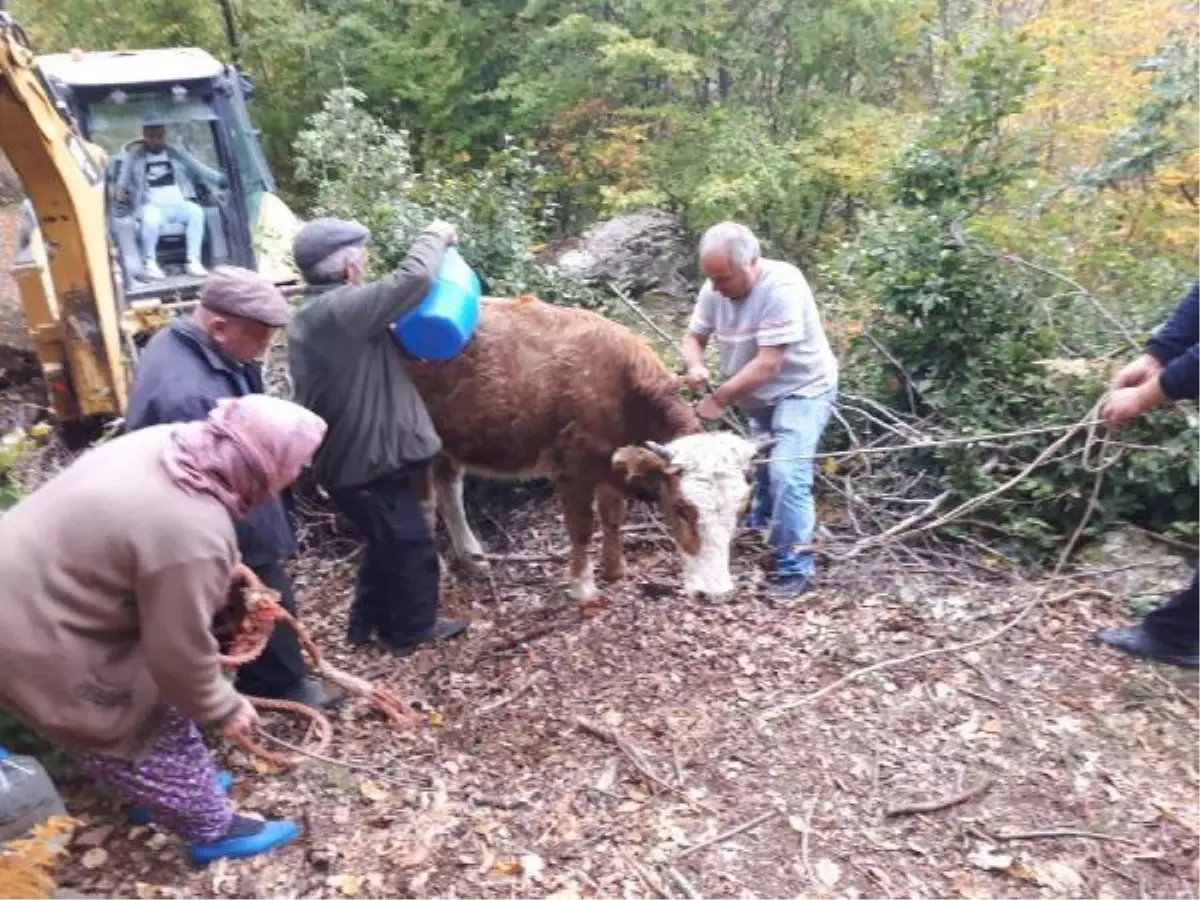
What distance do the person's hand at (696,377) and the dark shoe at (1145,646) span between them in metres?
2.46

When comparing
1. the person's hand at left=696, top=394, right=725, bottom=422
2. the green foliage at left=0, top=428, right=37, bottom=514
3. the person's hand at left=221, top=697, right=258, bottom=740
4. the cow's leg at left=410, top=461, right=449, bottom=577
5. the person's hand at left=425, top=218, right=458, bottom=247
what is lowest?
the cow's leg at left=410, top=461, right=449, bottom=577

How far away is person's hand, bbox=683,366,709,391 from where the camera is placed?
582cm

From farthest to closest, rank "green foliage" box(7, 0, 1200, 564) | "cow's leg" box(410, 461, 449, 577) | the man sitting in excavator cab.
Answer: the man sitting in excavator cab
"green foliage" box(7, 0, 1200, 564)
"cow's leg" box(410, 461, 449, 577)

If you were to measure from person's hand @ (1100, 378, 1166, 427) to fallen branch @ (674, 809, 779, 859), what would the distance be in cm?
229

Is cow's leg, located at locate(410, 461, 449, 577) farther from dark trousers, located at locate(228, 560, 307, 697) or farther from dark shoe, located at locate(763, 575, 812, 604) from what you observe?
dark shoe, located at locate(763, 575, 812, 604)

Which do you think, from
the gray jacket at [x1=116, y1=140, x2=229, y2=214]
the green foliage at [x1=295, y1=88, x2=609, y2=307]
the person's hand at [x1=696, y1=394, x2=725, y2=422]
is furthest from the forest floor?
the gray jacket at [x1=116, y1=140, x2=229, y2=214]

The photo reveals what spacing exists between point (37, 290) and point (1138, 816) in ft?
22.7

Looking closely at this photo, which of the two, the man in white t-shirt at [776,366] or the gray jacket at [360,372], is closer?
the gray jacket at [360,372]

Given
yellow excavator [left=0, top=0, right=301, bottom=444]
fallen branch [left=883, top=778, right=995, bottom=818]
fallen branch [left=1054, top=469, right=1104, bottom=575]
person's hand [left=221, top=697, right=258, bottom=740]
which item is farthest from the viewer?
yellow excavator [left=0, top=0, right=301, bottom=444]

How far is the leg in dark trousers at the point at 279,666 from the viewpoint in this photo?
448 centimetres

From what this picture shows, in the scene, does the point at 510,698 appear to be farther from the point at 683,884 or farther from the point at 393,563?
the point at 683,884

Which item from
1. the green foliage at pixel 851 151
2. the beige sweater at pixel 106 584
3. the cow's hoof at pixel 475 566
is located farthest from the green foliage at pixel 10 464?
the green foliage at pixel 851 151

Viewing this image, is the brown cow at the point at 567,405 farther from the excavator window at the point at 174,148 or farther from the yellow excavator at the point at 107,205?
the excavator window at the point at 174,148

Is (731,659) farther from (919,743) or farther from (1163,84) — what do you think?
(1163,84)
